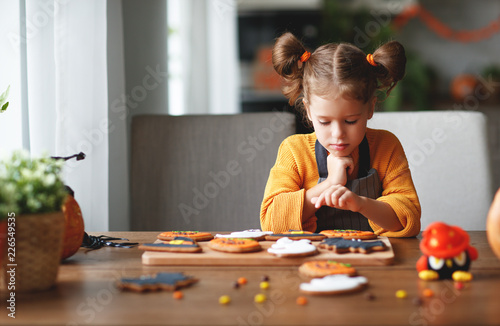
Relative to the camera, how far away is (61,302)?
0.73 m

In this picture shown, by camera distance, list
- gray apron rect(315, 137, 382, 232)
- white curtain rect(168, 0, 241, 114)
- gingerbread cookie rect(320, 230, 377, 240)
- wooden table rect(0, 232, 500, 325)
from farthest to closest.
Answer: white curtain rect(168, 0, 241, 114), gray apron rect(315, 137, 382, 232), gingerbread cookie rect(320, 230, 377, 240), wooden table rect(0, 232, 500, 325)

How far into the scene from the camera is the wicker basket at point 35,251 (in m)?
0.75

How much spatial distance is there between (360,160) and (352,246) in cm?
53

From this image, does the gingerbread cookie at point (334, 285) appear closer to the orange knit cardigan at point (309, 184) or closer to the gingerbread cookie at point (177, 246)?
the gingerbread cookie at point (177, 246)

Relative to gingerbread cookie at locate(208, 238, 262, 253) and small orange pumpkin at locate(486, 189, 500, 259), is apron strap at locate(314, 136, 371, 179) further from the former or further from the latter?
small orange pumpkin at locate(486, 189, 500, 259)

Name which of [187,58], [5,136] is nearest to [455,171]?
[5,136]

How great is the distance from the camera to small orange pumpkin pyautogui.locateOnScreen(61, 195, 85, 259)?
3.09 ft

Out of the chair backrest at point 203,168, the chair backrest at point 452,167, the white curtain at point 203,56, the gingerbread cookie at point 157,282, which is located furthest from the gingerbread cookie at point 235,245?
the white curtain at point 203,56

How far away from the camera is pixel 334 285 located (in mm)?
743

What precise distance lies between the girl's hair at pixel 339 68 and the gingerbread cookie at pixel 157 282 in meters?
0.63

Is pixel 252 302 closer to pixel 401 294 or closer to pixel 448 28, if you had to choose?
pixel 401 294

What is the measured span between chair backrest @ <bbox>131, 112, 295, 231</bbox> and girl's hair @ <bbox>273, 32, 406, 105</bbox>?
1.15ft

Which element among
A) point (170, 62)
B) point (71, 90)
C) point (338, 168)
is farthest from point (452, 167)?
point (170, 62)

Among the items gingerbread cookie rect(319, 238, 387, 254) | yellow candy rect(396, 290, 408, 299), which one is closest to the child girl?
gingerbread cookie rect(319, 238, 387, 254)
